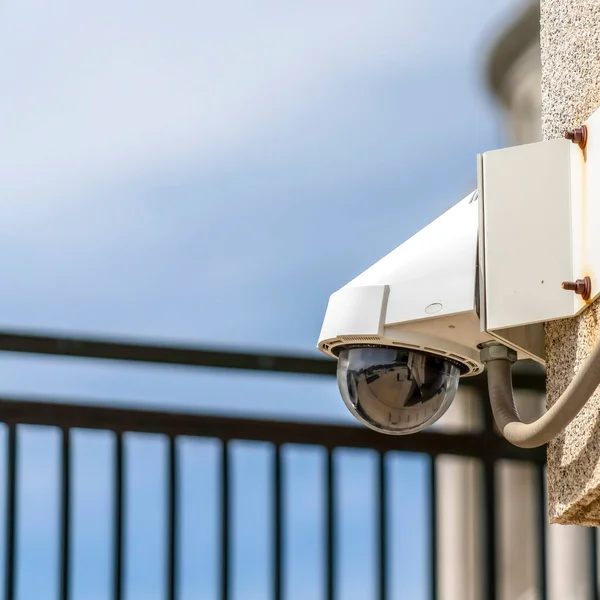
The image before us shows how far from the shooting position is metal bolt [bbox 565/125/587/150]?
233cm

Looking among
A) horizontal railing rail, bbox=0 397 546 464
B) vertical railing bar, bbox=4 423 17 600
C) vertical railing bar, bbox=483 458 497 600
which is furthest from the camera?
vertical railing bar, bbox=483 458 497 600

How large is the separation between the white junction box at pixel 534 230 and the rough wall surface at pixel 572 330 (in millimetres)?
64

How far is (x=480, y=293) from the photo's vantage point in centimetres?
237

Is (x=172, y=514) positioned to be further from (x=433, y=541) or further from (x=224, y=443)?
(x=433, y=541)

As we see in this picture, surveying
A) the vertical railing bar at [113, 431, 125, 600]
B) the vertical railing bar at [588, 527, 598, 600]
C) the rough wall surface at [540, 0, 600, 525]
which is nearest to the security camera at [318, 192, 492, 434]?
the rough wall surface at [540, 0, 600, 525]

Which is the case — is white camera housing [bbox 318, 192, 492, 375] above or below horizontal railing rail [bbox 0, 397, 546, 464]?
above

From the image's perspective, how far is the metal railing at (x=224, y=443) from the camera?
4109 millimetres

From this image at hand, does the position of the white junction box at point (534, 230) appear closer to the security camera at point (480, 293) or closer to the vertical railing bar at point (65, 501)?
the security camera at point (480, 293)

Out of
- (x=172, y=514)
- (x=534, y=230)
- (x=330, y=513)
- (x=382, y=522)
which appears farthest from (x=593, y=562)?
(x=534, y=230)

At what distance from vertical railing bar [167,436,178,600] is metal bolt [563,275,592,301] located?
2.10 m

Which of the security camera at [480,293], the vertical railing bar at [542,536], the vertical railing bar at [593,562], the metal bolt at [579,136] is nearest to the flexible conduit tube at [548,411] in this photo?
the security camera at [480,293]

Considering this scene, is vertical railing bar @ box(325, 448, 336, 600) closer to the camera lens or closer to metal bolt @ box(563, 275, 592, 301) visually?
the camera lens

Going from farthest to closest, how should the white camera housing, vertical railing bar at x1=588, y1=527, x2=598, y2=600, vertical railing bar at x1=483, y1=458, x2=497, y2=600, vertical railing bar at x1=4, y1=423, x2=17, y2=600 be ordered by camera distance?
vertical railing bar at x1=588, y1=527, x2=598, y2=600
vertical railing bar at x1=483, y1=458, x2=497, y2=600
vertical railing bar at x1=4, y1=423, x2=17, y2=600
the white camera housing

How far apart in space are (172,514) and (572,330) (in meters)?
2.08
